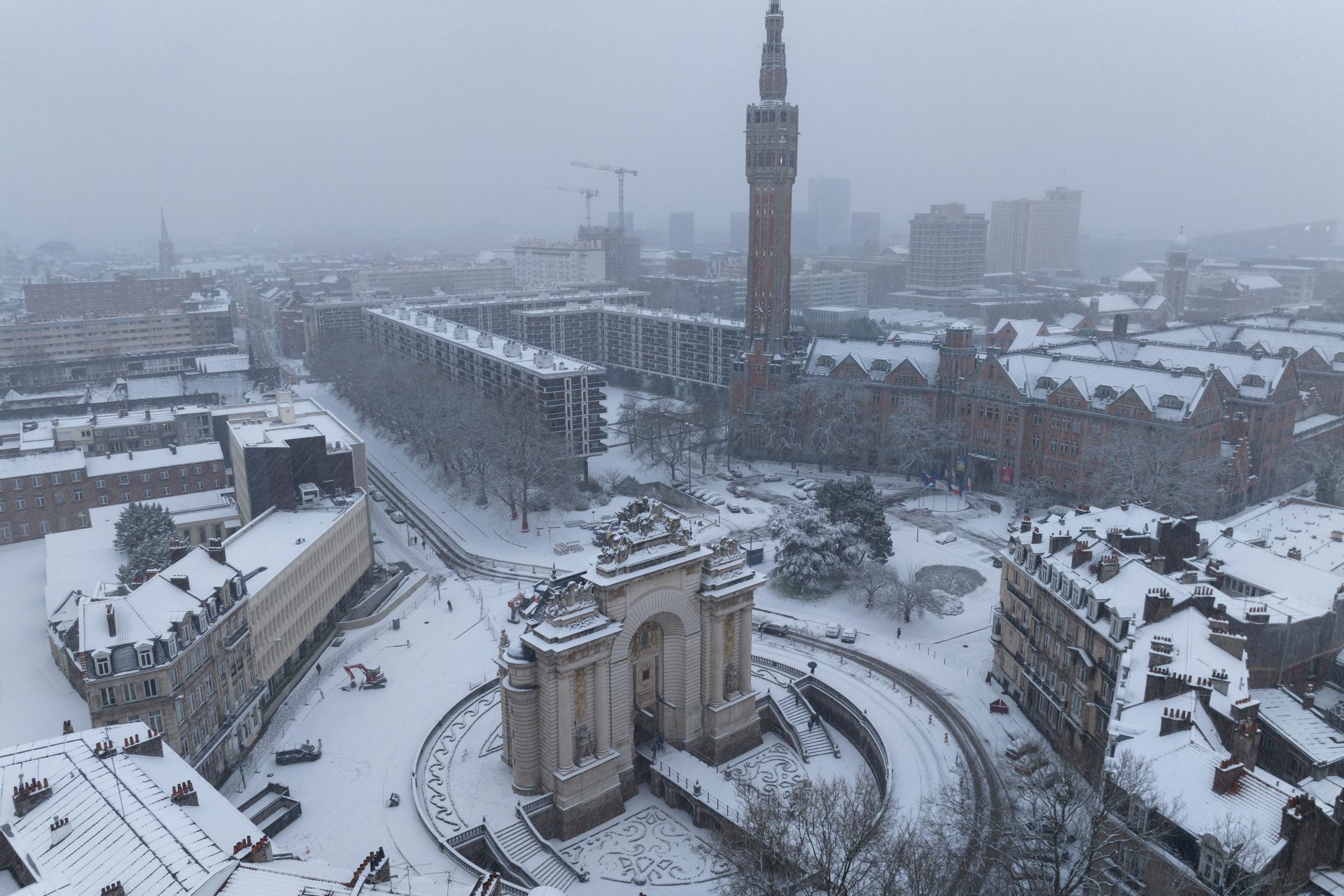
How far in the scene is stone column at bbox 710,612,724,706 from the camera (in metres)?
56.5

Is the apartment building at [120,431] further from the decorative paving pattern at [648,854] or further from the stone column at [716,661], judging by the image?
the decorative paving pattern at [648,854]

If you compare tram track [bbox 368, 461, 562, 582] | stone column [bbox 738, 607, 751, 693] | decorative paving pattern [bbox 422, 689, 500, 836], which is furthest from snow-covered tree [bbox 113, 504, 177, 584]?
stone column [bbox 738, 607, 751, 693]

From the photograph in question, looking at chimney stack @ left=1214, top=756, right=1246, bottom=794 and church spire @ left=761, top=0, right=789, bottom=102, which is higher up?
church spire @ left=761, top=0, right=789, bottom=102

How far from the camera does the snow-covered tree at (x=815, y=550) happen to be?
258 feet

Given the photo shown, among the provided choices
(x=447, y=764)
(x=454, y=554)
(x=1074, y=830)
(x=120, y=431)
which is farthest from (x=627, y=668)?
(x=120, y=431)

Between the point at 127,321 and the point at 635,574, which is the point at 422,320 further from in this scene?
the point at 635,574

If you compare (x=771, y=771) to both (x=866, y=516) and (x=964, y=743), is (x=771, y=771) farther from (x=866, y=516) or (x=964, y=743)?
(x=866, y=516)

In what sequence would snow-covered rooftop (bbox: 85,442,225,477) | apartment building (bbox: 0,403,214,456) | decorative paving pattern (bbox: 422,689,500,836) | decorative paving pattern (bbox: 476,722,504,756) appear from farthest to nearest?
1. apartment building (bbox: 0,403,214,456)
2. snow-covered rooftop (bbox: 85,442,225,477)
3. decorative paving pattern (bbox: 476,722,504,756)
4. decorative paving pattern (bbox: 422,689,500,836)

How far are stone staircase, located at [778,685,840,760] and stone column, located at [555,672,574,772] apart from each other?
1561 centimetres

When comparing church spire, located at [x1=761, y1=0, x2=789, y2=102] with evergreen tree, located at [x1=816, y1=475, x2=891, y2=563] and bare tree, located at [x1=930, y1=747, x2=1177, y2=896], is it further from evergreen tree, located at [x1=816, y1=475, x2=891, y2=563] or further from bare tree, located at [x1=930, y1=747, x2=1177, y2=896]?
bare tree, located at [x1=930, y1=747, x2=1177, y2=896]

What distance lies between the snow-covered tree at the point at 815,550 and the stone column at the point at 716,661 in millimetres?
22940

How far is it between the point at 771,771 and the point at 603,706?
12.1 metres

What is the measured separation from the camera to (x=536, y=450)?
9706 centimetres

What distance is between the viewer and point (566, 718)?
164 ft
